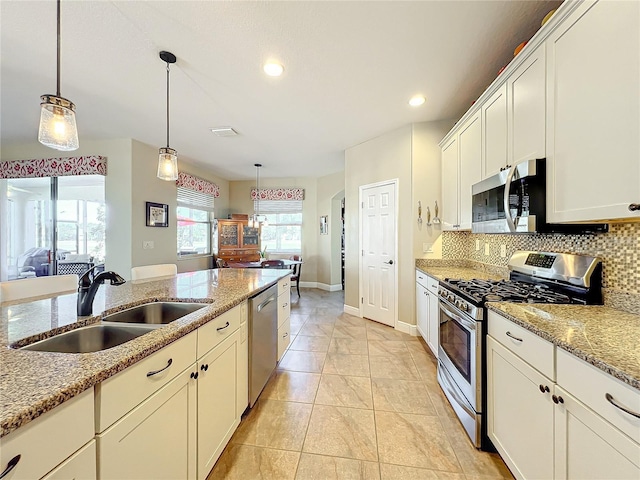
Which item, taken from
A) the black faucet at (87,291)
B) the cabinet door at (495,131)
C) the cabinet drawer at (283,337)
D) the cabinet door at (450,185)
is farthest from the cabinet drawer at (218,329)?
the cabinet door at (450,185)

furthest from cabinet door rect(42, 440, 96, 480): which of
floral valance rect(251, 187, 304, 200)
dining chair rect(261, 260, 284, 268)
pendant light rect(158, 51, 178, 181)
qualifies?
floral valance rect(251, 187, 304, 200)

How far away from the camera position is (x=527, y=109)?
1.61 meters

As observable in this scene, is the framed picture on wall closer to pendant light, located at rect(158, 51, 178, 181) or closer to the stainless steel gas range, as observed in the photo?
pendant light, located at rect(158, 51, 178, 181)

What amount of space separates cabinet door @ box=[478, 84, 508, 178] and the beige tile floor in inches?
73.4

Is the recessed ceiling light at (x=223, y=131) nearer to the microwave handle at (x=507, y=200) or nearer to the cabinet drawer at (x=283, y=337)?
the cabinet drawer at (x=283, y=337)

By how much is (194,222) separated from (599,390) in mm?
6016

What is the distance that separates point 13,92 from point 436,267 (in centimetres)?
486

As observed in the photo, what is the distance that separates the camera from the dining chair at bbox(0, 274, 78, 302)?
5.85ft

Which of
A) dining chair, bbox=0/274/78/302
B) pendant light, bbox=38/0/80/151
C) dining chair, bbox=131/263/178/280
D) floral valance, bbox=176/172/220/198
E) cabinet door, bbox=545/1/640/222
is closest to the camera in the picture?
cabinet door, bbox=545/1/640/222

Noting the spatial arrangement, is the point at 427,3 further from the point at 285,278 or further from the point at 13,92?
the point at 13,92

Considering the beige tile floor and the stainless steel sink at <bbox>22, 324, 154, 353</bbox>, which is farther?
the beige tile floor

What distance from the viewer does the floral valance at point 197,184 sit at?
482 centimetres

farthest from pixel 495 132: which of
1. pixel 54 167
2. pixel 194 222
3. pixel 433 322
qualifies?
pixel 54 167

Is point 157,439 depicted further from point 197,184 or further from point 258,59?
point 197,184
